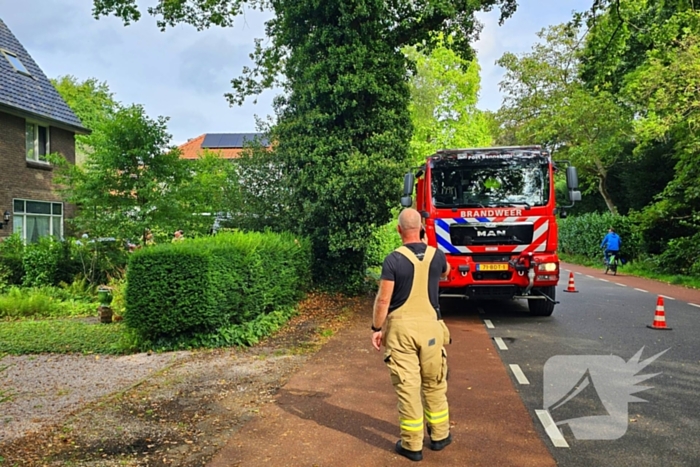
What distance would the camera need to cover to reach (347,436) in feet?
16.5

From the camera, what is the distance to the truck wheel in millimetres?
11023

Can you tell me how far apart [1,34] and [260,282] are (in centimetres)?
2057

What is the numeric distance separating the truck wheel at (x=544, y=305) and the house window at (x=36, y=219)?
1607 cm

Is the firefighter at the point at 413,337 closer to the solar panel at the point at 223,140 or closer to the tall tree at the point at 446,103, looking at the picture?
the tall tree at the point at 446,103

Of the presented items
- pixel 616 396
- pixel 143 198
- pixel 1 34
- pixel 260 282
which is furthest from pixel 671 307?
pixel 1 34

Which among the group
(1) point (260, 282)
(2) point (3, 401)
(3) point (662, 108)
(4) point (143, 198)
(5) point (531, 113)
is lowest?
(2) point (3, 401)

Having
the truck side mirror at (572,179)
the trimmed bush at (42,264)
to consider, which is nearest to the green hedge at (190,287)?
the truck side mirror at (572,179)

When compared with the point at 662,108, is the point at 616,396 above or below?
below

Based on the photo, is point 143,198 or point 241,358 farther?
point 143,198

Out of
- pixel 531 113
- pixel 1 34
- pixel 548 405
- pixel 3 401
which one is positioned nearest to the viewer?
pixel 548 405

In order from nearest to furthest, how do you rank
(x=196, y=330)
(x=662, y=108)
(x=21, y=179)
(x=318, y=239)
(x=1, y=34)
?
(x=196, y=330), (x=318, y=239), (x=662, y=108), (x=21, y=179), (x=1, y=34)

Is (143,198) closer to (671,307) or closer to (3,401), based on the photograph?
(3,401)

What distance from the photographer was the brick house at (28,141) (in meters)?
20.1

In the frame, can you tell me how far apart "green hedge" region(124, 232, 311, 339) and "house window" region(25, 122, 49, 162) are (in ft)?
51.9
